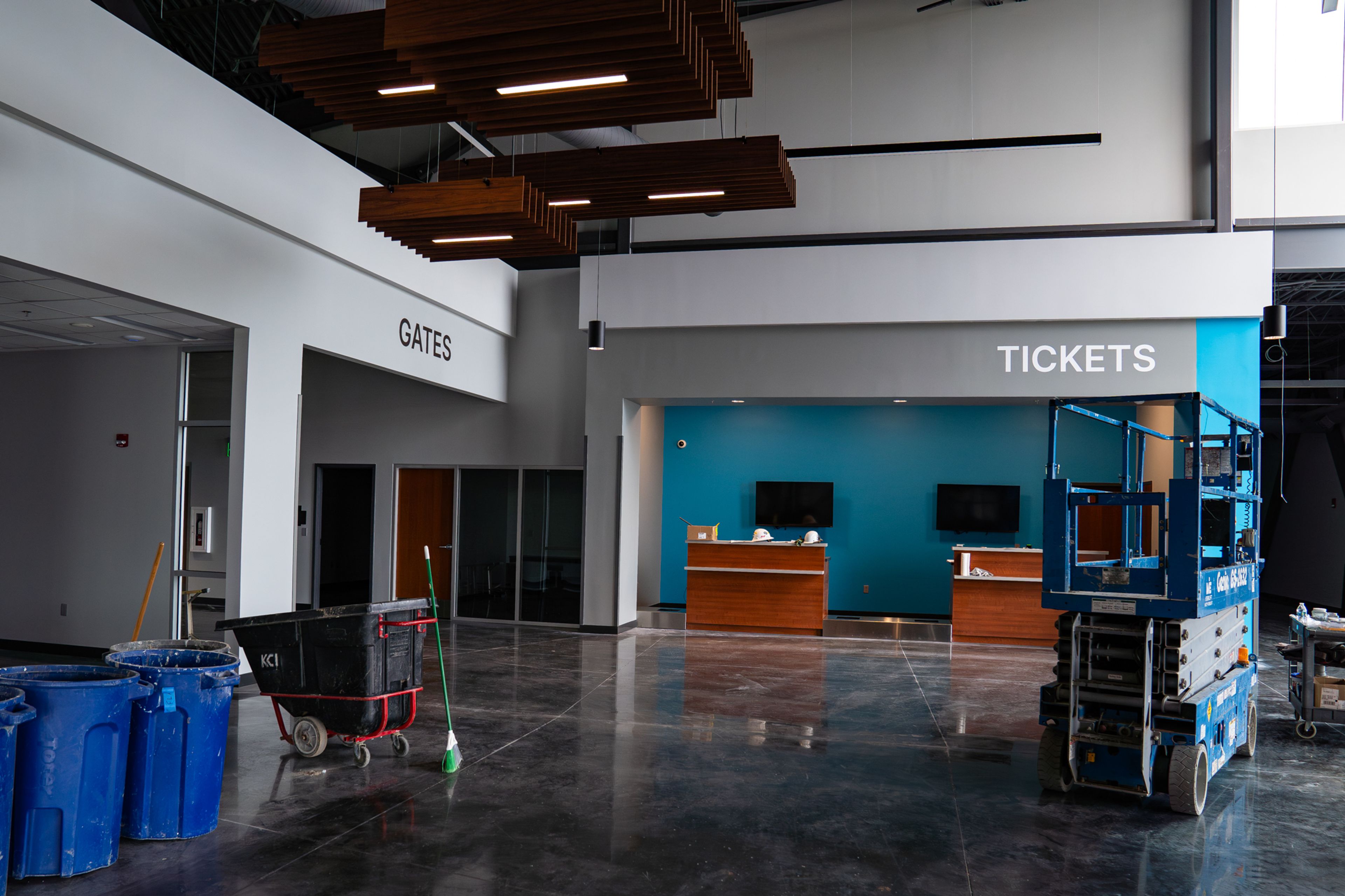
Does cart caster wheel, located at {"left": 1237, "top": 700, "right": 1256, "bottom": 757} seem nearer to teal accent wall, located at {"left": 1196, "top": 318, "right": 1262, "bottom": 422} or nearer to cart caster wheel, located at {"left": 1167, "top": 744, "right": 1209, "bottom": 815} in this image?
cart caster wheel, located at {"left": 1167, "top": 744, "right": 1209, "bottom": 815}

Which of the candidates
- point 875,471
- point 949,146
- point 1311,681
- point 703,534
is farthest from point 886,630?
point 949,146

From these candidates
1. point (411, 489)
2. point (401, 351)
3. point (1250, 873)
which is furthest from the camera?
point (411, 489)

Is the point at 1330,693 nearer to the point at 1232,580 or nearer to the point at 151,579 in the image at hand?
the point at 1232,580

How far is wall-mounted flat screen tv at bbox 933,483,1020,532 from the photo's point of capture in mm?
11289

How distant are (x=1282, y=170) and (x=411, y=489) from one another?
35.9 feet

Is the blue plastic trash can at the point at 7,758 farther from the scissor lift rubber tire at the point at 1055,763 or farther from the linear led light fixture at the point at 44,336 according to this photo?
the linear led light fixture at the point at 44,336

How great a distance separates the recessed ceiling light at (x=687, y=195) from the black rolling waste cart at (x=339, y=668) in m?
4.14

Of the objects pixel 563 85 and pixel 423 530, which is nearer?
pixel 563 85

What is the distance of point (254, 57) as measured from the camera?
30.2 feet

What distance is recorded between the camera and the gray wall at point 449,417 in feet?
37.7

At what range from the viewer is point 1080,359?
971 centimetres

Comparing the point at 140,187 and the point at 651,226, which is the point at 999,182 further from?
the point at 140,187

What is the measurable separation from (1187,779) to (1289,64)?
8.78 m

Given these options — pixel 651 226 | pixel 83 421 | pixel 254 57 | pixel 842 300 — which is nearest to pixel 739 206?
pixel 842 300
